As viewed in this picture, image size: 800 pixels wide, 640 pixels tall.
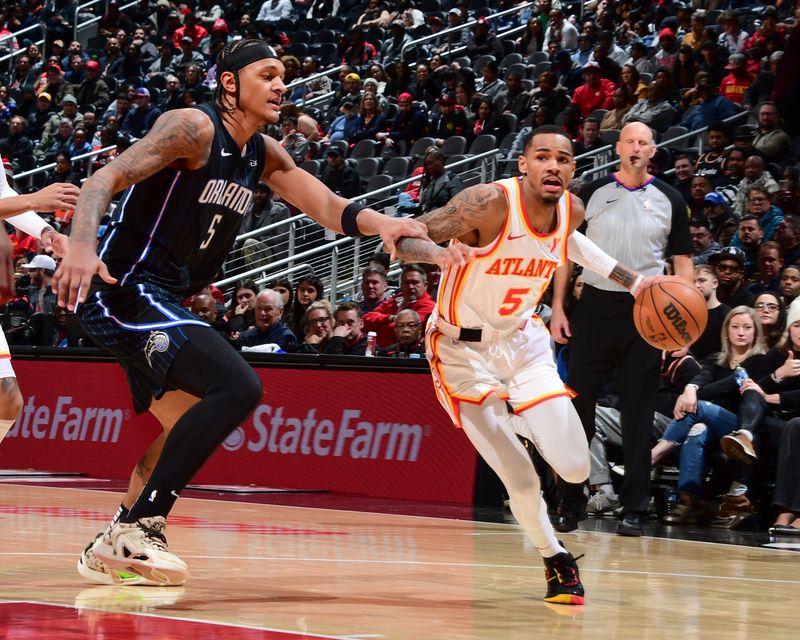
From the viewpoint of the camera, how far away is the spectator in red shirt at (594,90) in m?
15.9

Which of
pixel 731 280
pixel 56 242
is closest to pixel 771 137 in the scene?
pixel 731 280

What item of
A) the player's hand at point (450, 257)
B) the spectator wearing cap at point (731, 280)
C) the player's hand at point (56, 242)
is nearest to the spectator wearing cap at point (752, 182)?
the spectator wearing cap at point (731, 280)

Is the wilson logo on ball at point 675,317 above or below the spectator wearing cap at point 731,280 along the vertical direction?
below

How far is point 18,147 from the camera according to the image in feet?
72.0

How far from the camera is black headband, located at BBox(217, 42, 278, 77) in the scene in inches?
206

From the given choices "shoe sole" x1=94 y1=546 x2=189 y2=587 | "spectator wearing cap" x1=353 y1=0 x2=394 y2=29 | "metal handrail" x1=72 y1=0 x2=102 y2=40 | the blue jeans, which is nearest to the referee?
the blue jeans

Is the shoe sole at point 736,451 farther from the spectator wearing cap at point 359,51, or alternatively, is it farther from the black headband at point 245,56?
the spectator wearing cap at point 359,51

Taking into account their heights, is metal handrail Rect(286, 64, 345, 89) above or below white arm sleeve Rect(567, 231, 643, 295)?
above

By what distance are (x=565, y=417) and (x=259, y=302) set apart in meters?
6.53

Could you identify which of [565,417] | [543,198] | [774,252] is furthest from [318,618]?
[774,252]

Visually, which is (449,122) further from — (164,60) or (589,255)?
Answer: (589,255)

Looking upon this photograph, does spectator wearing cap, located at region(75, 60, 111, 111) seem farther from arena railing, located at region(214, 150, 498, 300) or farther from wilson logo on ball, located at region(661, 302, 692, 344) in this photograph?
wilson logo on ball, located at region(661, 302, 692, 344)

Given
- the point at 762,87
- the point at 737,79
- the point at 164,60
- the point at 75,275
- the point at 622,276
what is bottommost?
the point at 75,275

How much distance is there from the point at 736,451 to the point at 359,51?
552 inches
